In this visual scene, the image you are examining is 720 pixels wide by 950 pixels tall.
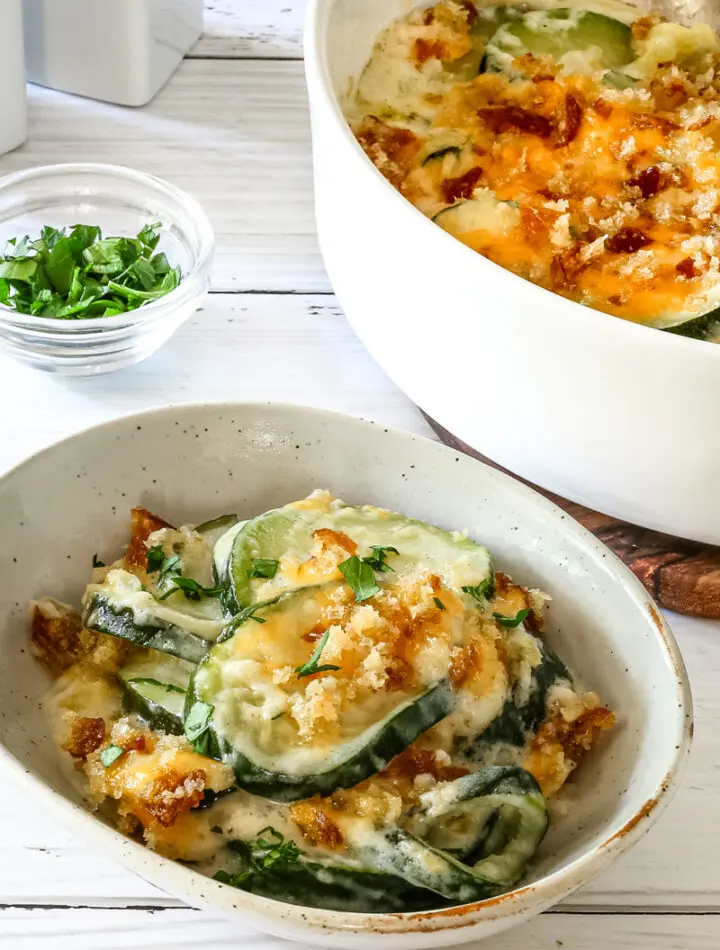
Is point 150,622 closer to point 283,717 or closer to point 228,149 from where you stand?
point 283,717

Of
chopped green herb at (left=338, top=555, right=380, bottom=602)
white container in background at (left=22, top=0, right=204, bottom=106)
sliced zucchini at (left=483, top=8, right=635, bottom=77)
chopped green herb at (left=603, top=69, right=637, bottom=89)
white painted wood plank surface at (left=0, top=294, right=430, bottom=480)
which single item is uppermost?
sliced zucchini at (left=483, top=8, right=635, bottom=77)

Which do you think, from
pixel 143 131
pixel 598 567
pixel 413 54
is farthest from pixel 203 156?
pixel 598 567

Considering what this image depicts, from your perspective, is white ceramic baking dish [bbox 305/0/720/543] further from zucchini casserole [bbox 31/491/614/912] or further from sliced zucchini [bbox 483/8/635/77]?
sliced zucchini [bbox 483/8/635/77]

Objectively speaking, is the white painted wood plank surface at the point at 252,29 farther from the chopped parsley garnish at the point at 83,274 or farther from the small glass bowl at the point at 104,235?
the chopped parsley garnish at the point at 83,274

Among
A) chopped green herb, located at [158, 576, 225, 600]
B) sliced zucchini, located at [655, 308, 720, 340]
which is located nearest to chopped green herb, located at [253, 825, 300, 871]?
chopped green herb, located at [158, 576, 225, 600]

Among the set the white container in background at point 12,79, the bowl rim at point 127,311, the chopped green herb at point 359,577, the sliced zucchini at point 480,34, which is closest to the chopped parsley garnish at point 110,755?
the chopped green herb at point 359,577
